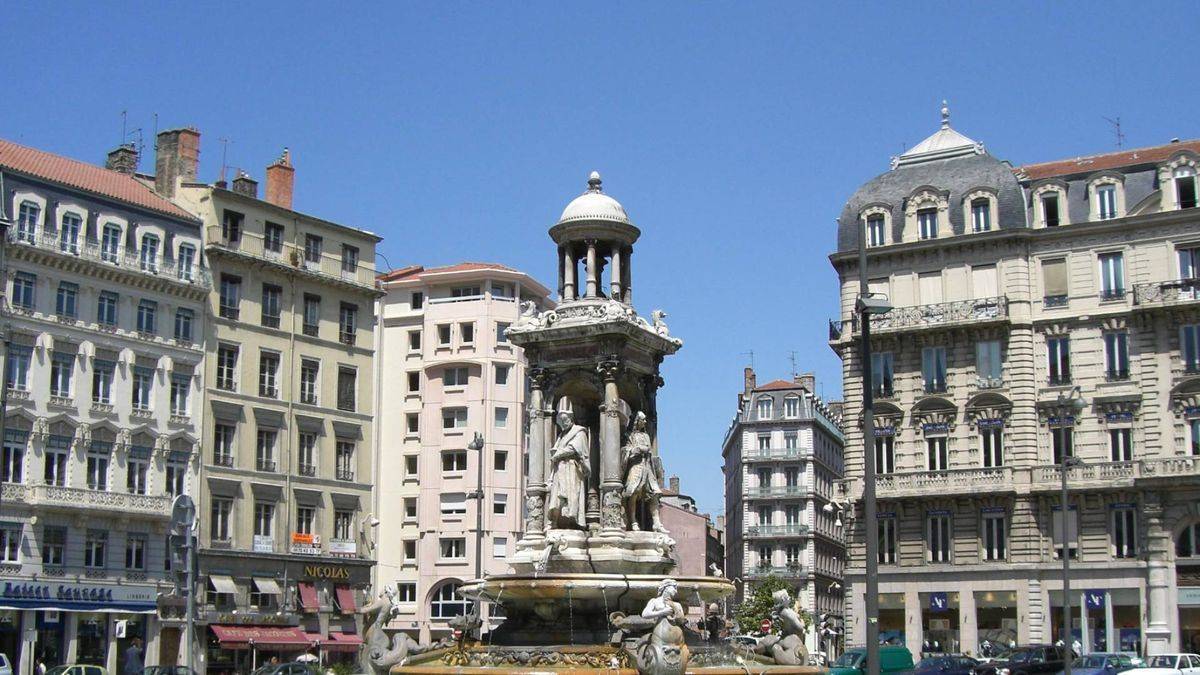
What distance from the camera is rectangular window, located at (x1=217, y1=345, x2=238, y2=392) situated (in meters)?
59.3

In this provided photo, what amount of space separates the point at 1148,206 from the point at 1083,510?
1215cm

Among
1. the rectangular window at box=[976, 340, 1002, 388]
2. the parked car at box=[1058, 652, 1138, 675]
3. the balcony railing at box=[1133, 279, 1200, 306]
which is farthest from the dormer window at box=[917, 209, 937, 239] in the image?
the parked car at box=[1058, 652, 1138, 675]

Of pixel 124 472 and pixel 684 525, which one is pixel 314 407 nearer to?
pixel 124 472

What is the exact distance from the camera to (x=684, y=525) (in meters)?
95.3

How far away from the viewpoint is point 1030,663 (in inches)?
1677

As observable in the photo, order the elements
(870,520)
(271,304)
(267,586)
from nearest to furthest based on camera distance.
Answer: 1. (870,520)
2. (267,586)
3. (271,304)

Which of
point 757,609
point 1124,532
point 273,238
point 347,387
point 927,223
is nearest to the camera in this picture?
point 1124,532

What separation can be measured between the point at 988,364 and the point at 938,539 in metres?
7.26

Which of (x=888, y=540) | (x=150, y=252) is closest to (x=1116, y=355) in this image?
(x=888, y=540)

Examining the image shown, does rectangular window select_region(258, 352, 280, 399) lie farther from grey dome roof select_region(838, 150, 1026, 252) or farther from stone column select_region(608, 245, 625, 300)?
stone column select_region(608, 245, 625, 300)

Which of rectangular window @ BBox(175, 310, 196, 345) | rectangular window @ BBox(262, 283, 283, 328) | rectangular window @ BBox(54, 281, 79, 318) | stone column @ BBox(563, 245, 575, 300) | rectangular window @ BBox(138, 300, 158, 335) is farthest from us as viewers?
rectangular window @ BBox(262, 283, 283, 328)

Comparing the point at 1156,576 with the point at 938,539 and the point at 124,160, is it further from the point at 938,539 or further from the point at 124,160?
the point at 124,160

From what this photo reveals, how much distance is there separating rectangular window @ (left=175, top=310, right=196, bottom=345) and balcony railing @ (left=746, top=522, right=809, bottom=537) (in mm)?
48914

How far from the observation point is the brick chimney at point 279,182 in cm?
6581
